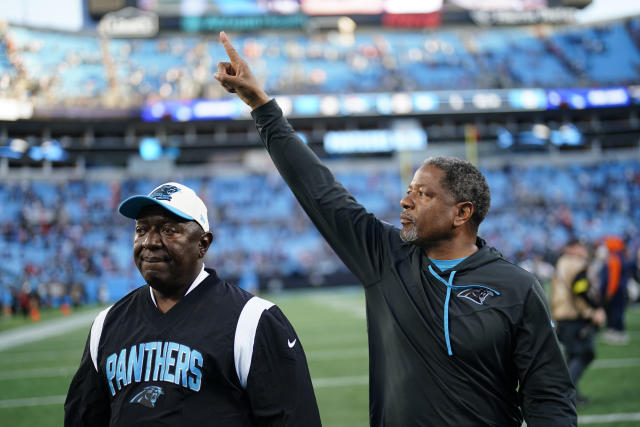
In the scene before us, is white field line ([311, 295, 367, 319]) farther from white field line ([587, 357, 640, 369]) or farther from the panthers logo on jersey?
the panthers logo on jersey

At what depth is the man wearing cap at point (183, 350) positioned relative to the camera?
6.86ft

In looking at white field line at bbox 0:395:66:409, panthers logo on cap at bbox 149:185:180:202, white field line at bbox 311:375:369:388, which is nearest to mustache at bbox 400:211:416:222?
panthers logo on cap at bbox 149:185:180:202

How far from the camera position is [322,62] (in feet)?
135

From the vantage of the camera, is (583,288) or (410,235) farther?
(583,288)

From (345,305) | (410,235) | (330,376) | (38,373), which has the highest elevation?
(410,235)

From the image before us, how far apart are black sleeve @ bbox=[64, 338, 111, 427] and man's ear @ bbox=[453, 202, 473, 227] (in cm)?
153

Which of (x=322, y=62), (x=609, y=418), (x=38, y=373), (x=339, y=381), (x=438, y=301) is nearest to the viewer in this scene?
(x=438, y=301)

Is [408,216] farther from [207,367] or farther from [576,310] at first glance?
[576,310]

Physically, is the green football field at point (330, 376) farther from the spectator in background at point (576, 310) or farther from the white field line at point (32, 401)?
the spectator in background at point (576, 310)

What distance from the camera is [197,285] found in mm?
2285

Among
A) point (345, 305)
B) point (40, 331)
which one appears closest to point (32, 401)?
point (40, 331)

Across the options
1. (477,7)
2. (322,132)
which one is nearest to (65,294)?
(322,132)

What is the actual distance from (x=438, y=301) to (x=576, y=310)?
4.97 meters

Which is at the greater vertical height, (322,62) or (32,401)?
(322,62)
